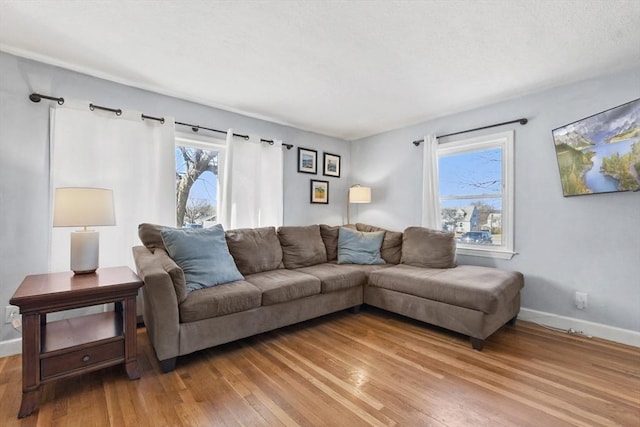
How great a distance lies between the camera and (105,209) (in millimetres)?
2037

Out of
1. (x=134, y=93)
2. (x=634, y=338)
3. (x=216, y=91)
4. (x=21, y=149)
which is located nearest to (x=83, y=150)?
(x=21, y=149)

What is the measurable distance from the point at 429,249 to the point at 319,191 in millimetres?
1781

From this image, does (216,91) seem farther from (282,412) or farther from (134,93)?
(282,412)

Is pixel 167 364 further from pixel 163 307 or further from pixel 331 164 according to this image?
pixel 331 164

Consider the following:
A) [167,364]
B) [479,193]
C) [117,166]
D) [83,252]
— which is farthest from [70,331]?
[479,193]

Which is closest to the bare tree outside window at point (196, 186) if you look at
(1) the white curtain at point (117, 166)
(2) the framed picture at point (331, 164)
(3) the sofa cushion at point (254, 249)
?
(1) the white curtain at point (117, 166)

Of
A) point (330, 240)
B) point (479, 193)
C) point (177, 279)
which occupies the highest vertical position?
point (479, 193)

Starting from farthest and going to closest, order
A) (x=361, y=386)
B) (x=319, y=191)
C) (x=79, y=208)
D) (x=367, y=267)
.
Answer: (x=319, y=191) < (x=367, y=267) < (x=79, y=208) < (x=361, y=386)

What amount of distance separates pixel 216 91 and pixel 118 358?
238cm

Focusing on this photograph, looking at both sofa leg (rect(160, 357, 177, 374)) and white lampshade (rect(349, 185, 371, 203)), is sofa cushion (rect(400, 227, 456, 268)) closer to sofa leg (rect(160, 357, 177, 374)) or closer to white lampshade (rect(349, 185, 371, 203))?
white lampshade (rect(349, 185, 371, 203))

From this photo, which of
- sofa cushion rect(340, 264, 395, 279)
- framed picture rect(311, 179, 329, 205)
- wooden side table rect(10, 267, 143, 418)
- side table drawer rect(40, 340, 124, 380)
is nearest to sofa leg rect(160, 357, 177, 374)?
wooden side table rect(10, 267, 143, 418)

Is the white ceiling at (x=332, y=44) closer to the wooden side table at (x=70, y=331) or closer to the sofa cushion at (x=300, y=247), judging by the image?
the sofa cushion at (x=300, y=247)

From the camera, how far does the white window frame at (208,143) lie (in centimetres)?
310

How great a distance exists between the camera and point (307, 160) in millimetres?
4180
